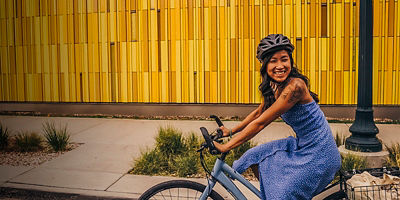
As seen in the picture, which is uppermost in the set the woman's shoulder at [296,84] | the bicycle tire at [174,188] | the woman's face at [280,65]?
the woman's face at [280,65]

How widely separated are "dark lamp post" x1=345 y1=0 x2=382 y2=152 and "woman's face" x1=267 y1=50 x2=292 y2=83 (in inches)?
Result: 149

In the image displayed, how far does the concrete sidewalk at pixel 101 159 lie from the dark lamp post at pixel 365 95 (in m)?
1.13

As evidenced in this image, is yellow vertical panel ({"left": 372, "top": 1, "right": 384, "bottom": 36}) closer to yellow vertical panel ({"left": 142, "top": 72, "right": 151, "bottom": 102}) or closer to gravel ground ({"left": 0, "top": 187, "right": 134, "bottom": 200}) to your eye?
yellow vertical panel ({"left": 142, "top": 72, "right": 151, "bottom": 102})

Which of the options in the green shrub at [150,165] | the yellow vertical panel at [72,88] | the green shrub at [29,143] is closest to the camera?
the green shrub at [150,165]

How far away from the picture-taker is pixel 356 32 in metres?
10.2

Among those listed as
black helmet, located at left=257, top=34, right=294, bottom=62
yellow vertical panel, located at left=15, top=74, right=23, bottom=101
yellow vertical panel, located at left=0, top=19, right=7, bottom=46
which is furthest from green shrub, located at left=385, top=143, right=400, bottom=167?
yellow vertical panel, located at left=0, top=19, right=7, bottom=46

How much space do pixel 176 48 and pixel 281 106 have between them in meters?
8.76

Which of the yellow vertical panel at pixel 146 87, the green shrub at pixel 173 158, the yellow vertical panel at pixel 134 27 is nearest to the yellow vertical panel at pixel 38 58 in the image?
the yellow vertical panel at pixel 134 27

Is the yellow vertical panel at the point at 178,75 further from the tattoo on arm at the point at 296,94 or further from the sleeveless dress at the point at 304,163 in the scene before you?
the tattoo on arm at the point at 296,94

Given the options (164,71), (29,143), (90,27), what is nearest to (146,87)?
(164,71)

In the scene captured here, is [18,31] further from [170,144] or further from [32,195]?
[32,195]

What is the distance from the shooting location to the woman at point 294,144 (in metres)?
2.69

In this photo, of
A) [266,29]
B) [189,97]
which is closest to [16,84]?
[189,97]

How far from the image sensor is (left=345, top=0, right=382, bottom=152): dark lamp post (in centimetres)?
601
